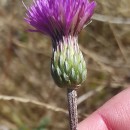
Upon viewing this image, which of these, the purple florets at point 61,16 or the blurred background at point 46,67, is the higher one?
the blurred background at point 46,67

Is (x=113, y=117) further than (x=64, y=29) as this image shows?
Yes

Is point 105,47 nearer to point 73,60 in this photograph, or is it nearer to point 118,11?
point 118,11

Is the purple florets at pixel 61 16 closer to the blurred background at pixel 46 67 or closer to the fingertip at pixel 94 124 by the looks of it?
the fingertip at pixel 94 124

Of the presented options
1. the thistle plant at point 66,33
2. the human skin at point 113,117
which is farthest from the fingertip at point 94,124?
the thistle plant at point 66,33

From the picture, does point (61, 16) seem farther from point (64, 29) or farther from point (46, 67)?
point (46, 67)

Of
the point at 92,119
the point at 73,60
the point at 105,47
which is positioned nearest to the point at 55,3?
the point at 73,60

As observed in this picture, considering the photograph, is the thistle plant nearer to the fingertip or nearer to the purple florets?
the purple florets

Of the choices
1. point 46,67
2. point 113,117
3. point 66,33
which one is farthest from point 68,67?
point 46,67
